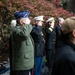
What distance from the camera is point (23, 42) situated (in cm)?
502

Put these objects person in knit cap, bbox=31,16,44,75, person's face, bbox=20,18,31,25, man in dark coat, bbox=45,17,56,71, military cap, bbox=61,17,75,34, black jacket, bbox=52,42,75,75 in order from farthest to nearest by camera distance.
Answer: man in dark coat, bbox=45,17,56,71 → person in knit cap, bbox=31,16,44,75 → person's face, bbox=20,18,31,25 → military cap, bbox=61,17,75,34 → black jacket, bbox=52,42,75,75

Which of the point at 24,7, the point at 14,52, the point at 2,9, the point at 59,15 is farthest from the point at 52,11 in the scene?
the point at 14,52

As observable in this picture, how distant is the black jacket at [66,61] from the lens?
2.77 meters

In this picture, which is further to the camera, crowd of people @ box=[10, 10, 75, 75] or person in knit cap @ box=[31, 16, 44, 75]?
person in knit cap @ box=[31, 16, 44, 75]

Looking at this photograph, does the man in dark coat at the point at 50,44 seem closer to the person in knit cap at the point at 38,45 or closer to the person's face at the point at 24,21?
the person in knit cap at the point at 38,45

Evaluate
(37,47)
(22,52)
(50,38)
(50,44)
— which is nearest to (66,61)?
(22,52)

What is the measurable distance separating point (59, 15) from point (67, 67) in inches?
355

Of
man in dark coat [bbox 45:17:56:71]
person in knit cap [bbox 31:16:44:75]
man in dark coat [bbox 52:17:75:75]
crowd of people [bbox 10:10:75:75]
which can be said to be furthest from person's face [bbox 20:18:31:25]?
man in dark coat [bbox 45:17:56:71]

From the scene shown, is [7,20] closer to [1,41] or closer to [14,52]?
[1,41]

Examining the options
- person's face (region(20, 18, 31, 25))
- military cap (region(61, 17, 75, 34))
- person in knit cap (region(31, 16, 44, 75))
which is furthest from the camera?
person in knit cap (region(31, 16, 44, 75))

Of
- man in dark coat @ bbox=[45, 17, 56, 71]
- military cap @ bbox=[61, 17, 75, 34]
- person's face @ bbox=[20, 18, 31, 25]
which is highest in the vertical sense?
person's face @ bbox=[20, 18, 31, 25]

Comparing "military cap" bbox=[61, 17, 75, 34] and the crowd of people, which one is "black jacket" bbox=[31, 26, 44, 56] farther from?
"military cap" bbox=[61, 17, 75, 34]

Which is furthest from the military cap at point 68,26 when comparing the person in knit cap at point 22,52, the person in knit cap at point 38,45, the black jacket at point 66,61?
the person in knit cap at point 38,45

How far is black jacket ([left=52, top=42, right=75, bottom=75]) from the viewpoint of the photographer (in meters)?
2.77
